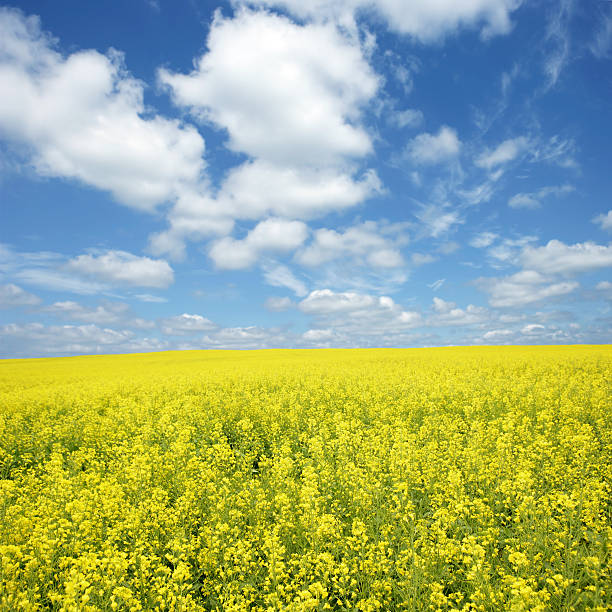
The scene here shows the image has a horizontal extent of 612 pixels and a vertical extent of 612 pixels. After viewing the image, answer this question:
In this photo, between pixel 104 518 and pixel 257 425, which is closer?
pixel 104 518

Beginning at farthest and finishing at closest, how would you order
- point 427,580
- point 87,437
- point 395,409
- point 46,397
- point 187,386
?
point 187,386, point 46,397, point 395,409, point 87,437, point 427,580

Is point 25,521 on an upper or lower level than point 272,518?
upper

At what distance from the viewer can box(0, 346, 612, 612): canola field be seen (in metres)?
4.27

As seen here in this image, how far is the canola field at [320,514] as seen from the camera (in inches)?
168

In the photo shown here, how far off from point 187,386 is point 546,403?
1502 centimetres

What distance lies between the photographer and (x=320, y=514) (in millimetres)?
6043

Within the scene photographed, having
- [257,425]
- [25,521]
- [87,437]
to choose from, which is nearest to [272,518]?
[25,521]

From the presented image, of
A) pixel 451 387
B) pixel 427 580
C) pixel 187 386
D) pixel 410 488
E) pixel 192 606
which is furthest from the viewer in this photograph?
pixel 187 386

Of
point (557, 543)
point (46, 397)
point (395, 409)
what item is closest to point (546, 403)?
point (395, 409)

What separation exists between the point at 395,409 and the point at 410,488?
533 cm

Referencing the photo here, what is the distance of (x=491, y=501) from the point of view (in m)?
6.63

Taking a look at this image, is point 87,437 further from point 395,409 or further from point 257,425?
point 395,409

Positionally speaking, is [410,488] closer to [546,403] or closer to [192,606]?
[192,606]

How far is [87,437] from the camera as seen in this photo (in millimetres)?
11562
